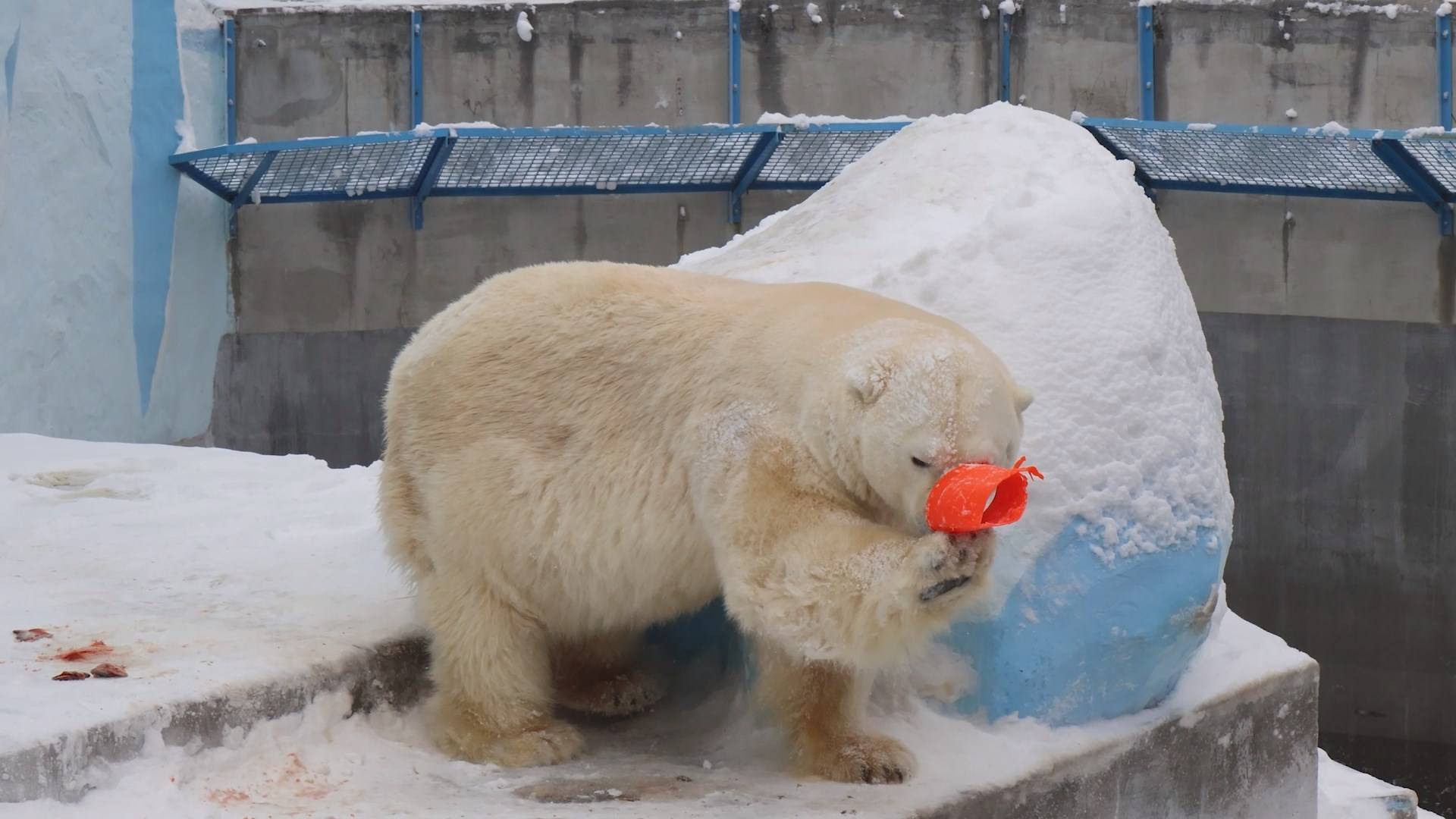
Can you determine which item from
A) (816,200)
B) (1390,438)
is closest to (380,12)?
(816,200)

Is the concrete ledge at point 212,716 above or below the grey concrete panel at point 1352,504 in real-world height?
above

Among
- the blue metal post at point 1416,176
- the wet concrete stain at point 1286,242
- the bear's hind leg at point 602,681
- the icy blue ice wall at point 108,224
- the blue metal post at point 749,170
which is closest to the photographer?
the bear's hind leg at point 602,681

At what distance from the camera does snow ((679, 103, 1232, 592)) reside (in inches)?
148

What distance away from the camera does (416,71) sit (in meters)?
10.4

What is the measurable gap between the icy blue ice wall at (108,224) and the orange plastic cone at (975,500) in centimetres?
703

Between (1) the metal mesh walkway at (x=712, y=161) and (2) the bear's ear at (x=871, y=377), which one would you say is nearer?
(2) the bear's ear at (x=871, y=377)

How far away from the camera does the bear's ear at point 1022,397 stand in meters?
3.15

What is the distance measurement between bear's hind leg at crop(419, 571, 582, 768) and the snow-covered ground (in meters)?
0.06

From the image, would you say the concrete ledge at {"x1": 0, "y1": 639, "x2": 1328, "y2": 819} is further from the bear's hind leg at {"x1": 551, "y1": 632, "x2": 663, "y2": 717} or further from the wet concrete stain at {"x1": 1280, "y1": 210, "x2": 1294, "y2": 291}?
the wet concrete stain at {"x1": 1280, "y1": 210, "x2": 1294, "y2": 291}

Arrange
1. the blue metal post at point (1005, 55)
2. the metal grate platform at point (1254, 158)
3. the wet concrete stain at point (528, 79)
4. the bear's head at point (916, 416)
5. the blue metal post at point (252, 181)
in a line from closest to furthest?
the bear's head at point (916, 416) < the metal grate platform at point (1254, 158) < the blue metal post at point (252, 181) < the blue metal post at point (1005, 55) < the wet concrete stain at point (528, 79)

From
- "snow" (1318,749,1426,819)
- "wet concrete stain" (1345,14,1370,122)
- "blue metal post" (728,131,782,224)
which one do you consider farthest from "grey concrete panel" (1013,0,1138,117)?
"snow" (1318,749,1426,819)

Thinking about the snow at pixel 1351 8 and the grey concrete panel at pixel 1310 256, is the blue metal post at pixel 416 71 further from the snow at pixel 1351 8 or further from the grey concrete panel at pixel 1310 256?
the snow at pixel 1351 8

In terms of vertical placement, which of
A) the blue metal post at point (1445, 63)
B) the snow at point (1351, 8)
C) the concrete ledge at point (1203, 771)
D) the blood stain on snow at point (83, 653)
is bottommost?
the concrete ledge at point (1203, 771)

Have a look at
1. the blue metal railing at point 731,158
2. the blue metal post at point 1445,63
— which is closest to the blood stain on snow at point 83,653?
the blue metal railing at point 731,158
